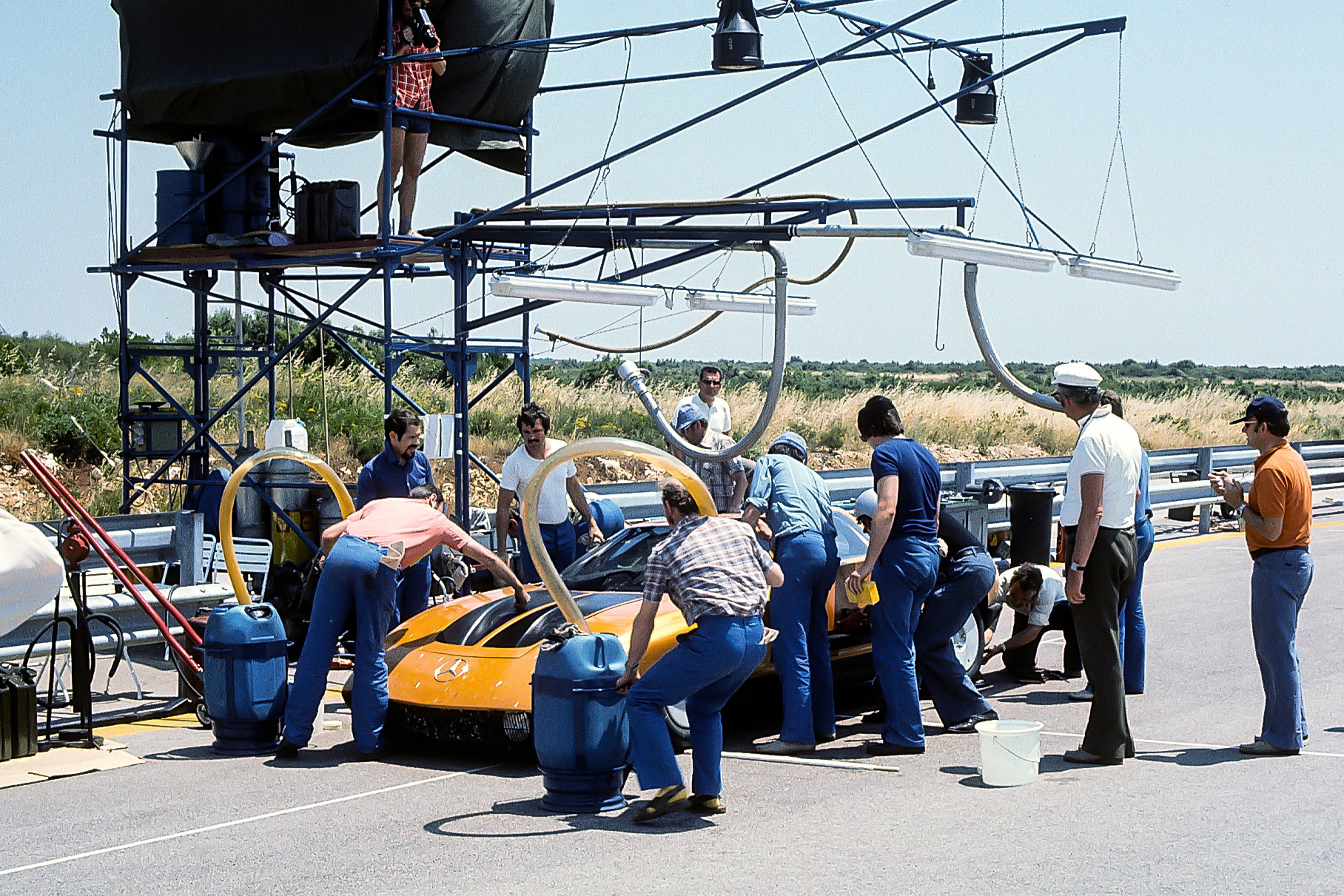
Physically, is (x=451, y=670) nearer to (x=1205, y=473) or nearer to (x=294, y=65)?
(x=294, y=65)

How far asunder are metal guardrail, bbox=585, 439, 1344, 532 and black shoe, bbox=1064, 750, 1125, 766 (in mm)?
5432

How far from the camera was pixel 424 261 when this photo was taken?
13508 mm

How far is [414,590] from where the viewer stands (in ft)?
32.6

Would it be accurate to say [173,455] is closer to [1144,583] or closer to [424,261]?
[424,261]

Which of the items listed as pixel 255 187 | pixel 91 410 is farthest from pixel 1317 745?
pixel 91 410

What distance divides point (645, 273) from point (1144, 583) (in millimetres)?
6282

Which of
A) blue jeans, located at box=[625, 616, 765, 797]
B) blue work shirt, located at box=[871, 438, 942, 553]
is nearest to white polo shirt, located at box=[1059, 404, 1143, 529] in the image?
blue work shirt, located at box=[871, 438, 942, 553]

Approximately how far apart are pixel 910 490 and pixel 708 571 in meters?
1.94

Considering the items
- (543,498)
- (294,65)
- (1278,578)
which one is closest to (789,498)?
(1278,578)

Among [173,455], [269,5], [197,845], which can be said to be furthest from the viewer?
[173,455]

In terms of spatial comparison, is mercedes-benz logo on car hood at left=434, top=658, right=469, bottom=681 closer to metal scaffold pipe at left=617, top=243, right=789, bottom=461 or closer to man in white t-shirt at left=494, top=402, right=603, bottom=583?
metal scaffold pipe at left=617, top=243, right=789, bottom=461

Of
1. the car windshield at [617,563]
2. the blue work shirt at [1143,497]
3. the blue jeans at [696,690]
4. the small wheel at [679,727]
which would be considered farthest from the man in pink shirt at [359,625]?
the blue work shirt at [1143,497]

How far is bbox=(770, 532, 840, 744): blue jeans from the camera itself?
8.43 m

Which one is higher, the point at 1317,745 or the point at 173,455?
the point at 173,455
